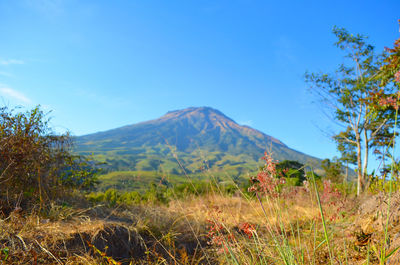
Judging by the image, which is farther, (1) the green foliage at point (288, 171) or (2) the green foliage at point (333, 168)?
(2) the green foliage at point (333, 168)

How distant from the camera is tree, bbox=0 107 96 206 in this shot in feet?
12.7

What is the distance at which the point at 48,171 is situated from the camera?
4387mm

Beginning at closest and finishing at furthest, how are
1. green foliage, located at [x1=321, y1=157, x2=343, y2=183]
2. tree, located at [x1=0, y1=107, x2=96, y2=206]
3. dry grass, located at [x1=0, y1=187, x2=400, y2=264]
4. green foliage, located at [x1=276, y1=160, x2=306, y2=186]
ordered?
1. green foliage, located at [x1=276, y1=160, x2=306, y2=186]
2. dry grass, located at [x1=0, y1=187, x2=400, y2=264]
3. tree, located at [x1=0, y1=107, x2=96, y2=206]
4. green foliage, located at [x1=321, y1=157, x2=343, y2=183]

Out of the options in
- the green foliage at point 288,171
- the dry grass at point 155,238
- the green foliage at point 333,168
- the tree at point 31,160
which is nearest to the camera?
the green foliage at point 288,171

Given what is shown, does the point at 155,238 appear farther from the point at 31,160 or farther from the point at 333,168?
the point at 333,168

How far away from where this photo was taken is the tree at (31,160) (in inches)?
152

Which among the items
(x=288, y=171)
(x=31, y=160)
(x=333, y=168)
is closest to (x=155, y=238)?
(x=288, y=171)

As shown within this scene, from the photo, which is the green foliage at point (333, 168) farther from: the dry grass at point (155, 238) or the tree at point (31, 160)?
the tree at point (31, 160)

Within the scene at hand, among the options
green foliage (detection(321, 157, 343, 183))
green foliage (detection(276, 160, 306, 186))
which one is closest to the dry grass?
green foliage (detection(276, 160, 306, 186))

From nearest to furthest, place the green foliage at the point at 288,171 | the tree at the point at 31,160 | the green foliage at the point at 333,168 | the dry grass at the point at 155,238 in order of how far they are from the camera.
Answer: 1. the green foliage at the point at 288,171
2. the dry grass at the point at 155,238
3. the tree at the point at 31,160
4. the green foliage at the point at 333,168

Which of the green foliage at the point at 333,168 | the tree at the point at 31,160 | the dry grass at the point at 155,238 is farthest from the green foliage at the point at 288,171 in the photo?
the tree at the point at 31,160

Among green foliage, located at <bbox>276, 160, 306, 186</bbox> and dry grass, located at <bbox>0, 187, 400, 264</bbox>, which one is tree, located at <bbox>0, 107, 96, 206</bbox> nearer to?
dry grass, located at <bbox>0, 187, 400, 264</bbox>

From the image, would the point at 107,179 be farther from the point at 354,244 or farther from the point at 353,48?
the point at 354,244

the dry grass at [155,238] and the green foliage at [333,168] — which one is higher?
the green foliage at [333,168]
